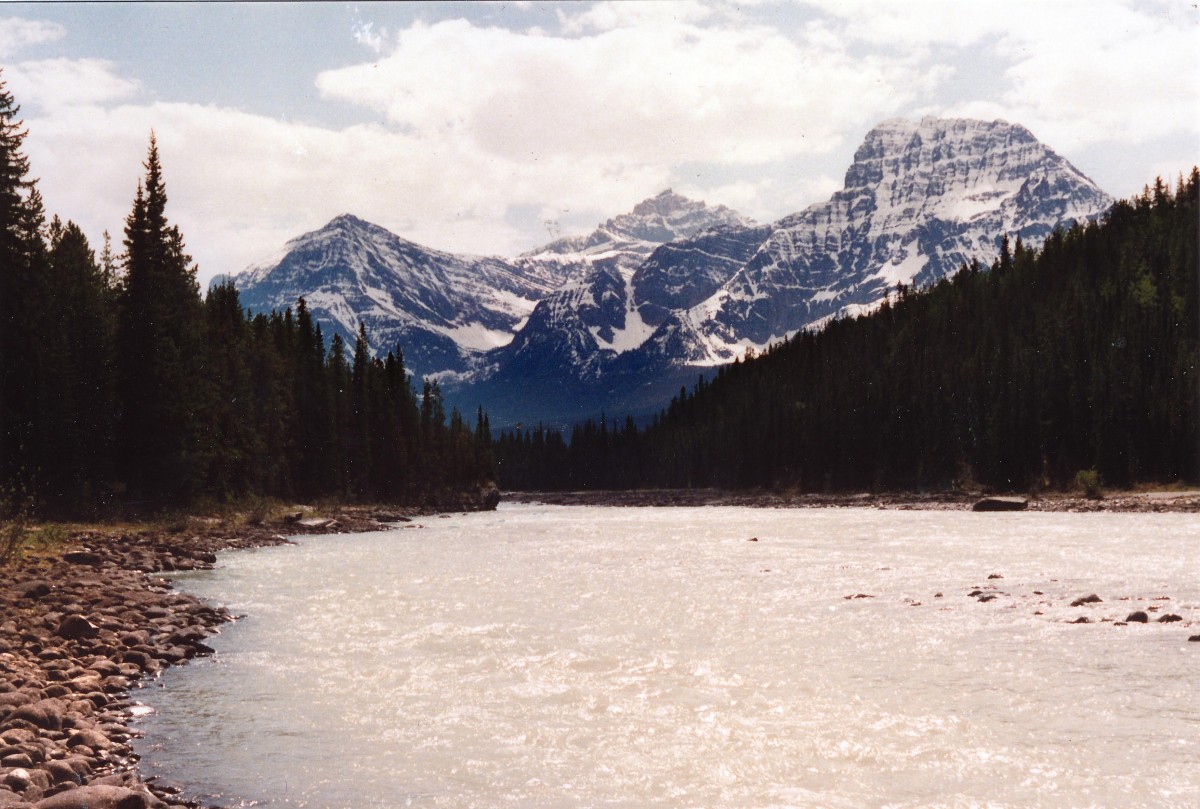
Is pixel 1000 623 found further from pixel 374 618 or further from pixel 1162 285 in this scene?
pixel 1162 285


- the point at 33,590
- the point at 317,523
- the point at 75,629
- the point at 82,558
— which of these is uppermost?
the point at 33,590

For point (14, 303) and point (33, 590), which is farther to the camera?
point (14, 303)

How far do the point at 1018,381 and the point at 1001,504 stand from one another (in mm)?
33593

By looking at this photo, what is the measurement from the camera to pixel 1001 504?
69062 millimetres

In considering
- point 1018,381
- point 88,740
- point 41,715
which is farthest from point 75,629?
point 1018,381

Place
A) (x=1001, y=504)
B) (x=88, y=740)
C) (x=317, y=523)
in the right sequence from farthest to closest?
(x=1001, y=504) → (x=317, y=523) → (x=88, y=740)

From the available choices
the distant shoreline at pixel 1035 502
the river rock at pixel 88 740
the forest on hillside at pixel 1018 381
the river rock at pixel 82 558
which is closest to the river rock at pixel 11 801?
the river rock at pixel 88 740

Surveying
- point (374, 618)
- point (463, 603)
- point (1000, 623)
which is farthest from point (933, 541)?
point (374, 618)

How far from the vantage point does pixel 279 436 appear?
7050 cm

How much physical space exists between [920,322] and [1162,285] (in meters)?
31.8

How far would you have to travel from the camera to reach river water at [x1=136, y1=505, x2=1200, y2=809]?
11.1 metres

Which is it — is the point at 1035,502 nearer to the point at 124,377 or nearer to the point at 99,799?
the point at 124,377

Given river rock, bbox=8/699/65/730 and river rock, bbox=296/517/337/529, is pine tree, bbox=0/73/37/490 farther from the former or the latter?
river rock, bbox=8/699/65/730

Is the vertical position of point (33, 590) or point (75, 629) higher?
point (33, 590)
